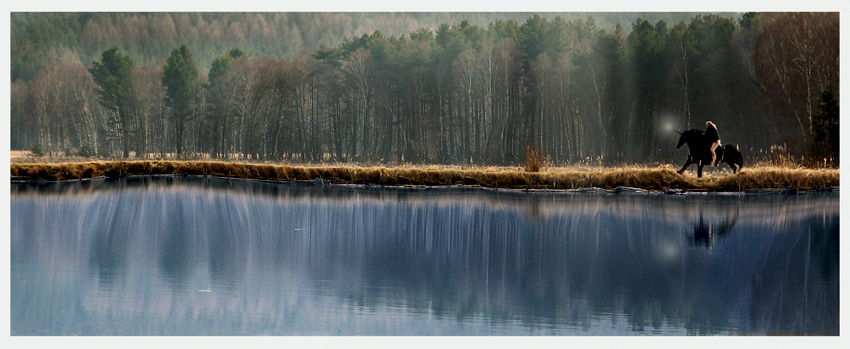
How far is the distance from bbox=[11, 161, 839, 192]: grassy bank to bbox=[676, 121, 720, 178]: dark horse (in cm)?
43

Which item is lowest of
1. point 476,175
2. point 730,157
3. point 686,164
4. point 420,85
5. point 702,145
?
point 476,175

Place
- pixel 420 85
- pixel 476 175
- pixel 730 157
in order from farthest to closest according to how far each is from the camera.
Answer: pixel 420 85 → pixel 476 175 → pixel 730 157

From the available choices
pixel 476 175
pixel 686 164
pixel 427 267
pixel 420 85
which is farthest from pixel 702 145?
pixel 420 85

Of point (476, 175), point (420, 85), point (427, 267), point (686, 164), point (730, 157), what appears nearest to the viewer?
point (427, 267)

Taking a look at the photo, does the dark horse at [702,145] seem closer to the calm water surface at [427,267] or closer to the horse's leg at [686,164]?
the horse's leg at [686,164]

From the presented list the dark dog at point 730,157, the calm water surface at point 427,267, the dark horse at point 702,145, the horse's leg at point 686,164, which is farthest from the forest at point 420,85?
the calm water surface at point 427,267

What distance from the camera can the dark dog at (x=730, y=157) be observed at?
12797mm

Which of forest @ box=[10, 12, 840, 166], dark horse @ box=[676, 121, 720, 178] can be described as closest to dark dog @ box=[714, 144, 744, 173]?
dark horse @ box=[676, 121, 720, 178]

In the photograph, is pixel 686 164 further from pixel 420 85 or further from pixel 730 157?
pixel 420 85

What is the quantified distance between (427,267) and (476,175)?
885 cm

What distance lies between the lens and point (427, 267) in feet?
24.5

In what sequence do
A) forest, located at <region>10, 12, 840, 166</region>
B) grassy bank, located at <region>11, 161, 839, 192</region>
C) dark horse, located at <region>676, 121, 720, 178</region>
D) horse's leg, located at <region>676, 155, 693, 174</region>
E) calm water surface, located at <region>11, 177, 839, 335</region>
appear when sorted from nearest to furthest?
calm water surface, located at <region>11, 177, 839, 335</region> < dark horse, located at <region>676, 121, 720, 178</region> < grassy bank, located at <region>11, 161, 839, 192</region> < horse's leg, located at <region>676, 155, 693, 174</region> < forest, located at <region>10, 12, 840, 166</region>

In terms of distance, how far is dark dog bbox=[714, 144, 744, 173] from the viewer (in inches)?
504

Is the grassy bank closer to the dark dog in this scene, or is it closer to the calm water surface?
the dark dog
